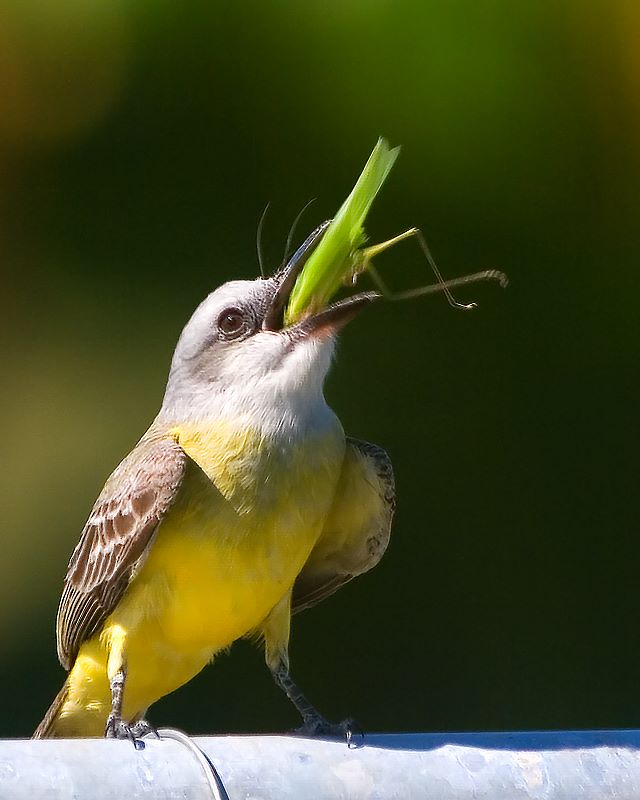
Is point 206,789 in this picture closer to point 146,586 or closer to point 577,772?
point 577,772

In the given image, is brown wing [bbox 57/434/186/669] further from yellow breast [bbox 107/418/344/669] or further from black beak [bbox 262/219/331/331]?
black beak [bbox 262/219/331/331]

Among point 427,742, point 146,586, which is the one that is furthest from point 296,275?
point 427,742

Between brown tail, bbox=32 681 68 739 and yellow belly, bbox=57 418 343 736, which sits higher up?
yellow belly, bbox=57 418 343 736

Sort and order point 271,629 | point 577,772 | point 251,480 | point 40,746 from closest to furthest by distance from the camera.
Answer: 1. point 40,746
2. point 577,772
3. point 251,480
4. point 271,629

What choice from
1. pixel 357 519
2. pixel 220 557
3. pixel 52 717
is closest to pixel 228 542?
pixel 220 557

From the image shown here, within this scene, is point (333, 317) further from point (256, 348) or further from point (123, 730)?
point (123, 730)

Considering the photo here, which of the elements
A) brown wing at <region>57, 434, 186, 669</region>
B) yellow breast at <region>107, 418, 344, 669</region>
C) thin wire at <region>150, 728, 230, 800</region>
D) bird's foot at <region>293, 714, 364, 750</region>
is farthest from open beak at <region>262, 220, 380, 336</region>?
thin wire at <region>150, 728, 230, 800</region>

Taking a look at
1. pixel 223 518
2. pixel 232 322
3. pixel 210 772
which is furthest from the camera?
pixel 232 322
